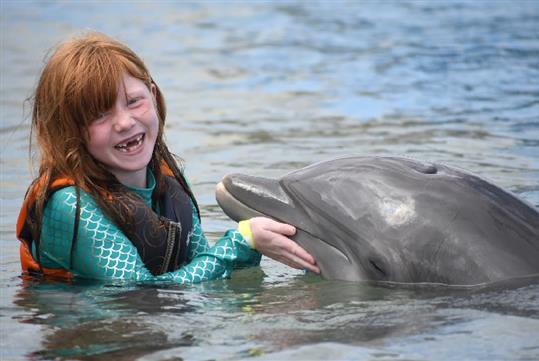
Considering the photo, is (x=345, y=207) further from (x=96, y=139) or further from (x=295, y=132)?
(x=295, y=132)

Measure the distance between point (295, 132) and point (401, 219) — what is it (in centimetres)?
593

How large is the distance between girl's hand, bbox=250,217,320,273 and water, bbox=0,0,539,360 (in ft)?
0.52

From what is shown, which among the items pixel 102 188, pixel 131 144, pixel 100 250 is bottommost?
pixel 100 250

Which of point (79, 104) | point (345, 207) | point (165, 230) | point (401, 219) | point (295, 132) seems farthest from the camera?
point (295, 132)

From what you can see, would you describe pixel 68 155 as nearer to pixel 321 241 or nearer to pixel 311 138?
pixel 321 241

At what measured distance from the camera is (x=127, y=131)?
240 inches

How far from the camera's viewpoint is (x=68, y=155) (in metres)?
6.07

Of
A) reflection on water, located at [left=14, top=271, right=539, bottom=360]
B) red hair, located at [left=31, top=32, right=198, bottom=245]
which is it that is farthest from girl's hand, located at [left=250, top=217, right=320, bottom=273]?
red hair, located at [left=31, top=32, right=198, bottom=245]

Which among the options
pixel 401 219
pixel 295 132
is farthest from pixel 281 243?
pixel 295 132

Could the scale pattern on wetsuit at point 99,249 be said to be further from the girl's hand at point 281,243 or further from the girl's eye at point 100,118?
the girl's eye at point 100,118

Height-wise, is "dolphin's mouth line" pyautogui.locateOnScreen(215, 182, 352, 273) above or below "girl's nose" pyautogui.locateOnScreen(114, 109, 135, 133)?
below

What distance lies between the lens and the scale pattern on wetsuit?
6074 millimetres

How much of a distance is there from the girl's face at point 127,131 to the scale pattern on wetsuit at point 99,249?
25 centimetres

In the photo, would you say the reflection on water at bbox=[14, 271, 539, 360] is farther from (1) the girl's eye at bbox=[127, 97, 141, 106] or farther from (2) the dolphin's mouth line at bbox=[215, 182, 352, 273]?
(1) the girl's eye at bbox=[127, 97, 141, 106]
